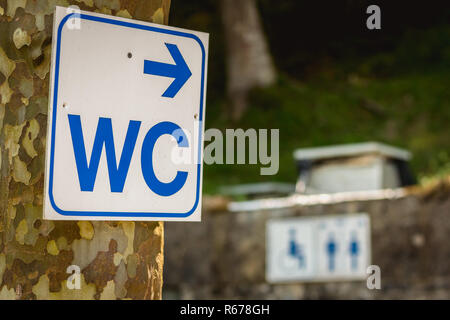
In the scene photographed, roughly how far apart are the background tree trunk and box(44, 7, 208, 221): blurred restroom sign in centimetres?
1564

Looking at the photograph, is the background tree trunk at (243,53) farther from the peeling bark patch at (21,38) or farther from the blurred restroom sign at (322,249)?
the peeling bark patch at (21,38)

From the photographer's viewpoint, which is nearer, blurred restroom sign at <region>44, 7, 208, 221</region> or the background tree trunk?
blurred restroom sign at <region>44, 7, 208, 221</region>

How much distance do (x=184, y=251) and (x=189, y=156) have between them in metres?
9.29

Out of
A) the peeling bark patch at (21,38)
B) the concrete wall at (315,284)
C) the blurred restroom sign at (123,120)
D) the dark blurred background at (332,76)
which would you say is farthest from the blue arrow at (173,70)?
the dark blurred background at (332,76)

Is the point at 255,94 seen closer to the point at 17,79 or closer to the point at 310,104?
the point at 310,104

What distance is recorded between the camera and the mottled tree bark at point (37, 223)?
212cm

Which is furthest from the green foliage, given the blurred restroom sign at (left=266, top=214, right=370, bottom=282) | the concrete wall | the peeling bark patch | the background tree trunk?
the peeling bark patch

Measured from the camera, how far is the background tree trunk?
699 inches

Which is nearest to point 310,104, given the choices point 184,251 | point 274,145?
point 274,145

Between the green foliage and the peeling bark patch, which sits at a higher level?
the green foliage

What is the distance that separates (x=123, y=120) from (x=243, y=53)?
16.0 metres

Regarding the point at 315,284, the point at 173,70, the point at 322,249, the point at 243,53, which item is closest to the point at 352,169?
the point at 322,249

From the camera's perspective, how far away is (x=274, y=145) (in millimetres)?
14445

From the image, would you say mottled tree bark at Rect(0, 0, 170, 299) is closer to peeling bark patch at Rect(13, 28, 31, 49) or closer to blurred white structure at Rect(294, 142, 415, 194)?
peeling bark patch at Rect(13, 28, 31, 49)
